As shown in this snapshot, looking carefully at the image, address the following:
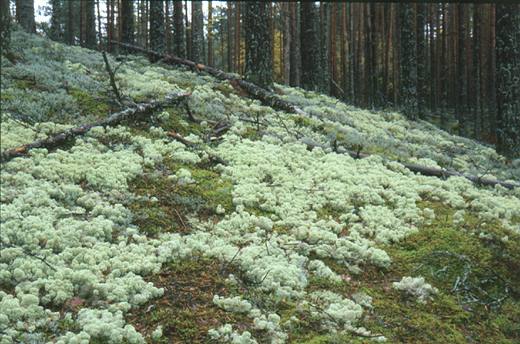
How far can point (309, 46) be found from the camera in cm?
1775

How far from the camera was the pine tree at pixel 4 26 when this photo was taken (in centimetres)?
995

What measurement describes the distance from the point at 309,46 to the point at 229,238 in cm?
1316

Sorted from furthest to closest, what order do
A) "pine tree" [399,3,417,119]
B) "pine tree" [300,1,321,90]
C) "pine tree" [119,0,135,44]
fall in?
1. "pine tree" [119,0,135,44]
2. "pine tree" [399,3,417,119]
3. "pine tree" [300,1,321,90]

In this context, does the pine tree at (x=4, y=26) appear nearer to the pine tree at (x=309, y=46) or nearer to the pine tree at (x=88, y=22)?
the pine tree at (x=309, y=46)

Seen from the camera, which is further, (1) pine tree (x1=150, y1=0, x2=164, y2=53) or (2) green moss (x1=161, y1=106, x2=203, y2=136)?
→ (1) pine tree (x1=150, y1=0, x2=164, y2=53)

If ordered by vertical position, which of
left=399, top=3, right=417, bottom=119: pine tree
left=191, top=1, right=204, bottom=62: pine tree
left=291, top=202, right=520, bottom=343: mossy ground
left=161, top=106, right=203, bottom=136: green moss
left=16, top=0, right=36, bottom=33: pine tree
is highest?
left=191, top=1, right=204, bottom=62: pine tree

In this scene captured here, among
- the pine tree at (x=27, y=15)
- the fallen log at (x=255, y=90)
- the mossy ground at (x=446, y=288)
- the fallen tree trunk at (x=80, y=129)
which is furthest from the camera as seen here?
the pine tree at (x=27, y=15)

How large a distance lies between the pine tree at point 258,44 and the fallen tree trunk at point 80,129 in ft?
12.6

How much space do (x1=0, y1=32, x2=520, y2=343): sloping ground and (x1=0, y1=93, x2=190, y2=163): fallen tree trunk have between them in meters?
0.20

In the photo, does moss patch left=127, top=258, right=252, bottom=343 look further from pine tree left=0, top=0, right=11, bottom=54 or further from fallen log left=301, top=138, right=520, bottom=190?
pine tree left=0, top=0, right=11, bottom=54

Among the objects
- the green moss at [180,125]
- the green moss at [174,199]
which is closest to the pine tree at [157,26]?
the green moss at [180,125]

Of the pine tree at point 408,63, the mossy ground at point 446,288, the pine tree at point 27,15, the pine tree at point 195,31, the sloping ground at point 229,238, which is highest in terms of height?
the pine tree at point 195,31

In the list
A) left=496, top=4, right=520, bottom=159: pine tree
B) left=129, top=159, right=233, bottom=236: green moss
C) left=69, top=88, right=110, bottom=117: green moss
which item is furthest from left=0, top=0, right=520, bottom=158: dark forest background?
left=129, top=159, right=233, bottom=236: green moss

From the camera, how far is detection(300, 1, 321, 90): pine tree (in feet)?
57.2
